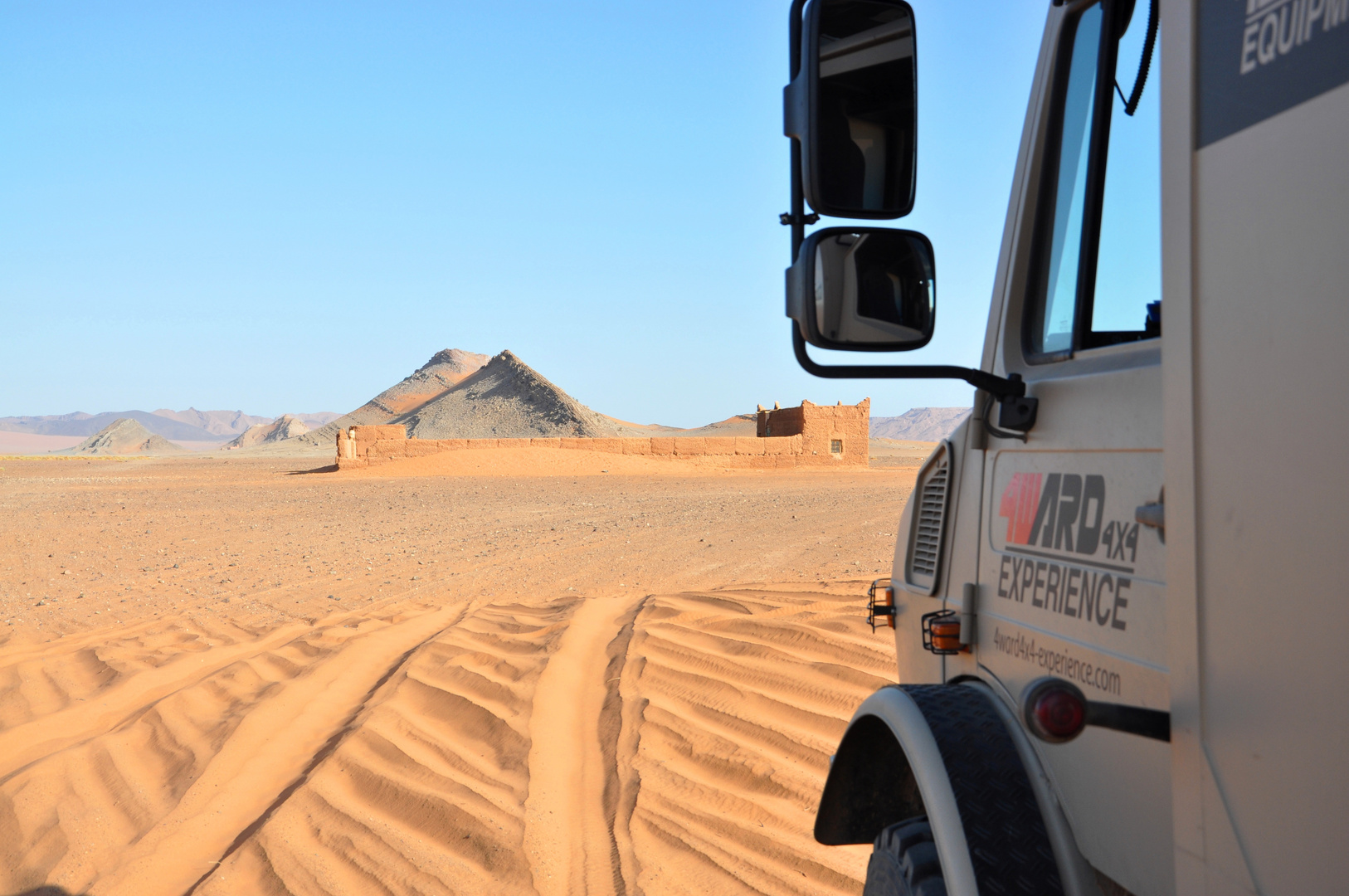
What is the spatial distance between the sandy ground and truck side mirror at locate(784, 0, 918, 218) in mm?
2500

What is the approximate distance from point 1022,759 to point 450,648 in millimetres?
Answer: 5028

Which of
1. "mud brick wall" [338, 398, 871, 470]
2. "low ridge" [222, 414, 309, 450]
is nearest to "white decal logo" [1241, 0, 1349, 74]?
"mud brick wall" [338, 398, 871, 470]

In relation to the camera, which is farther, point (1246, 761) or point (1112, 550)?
point (1112, 550)

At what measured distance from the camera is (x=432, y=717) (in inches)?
193

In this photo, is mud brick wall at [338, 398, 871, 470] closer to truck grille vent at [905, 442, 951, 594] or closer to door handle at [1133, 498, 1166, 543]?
truck grille vent at [905, 442, 951, 594]

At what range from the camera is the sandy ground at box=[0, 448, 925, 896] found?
3.48 m

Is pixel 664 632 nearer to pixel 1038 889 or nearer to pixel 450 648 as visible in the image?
pixel 450 648

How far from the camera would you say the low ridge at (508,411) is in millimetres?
76875

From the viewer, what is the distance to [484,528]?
1284 centimetres

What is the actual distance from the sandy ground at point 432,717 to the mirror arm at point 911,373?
224cm

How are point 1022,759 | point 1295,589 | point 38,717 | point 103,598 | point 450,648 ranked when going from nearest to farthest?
point 1295,589 → point 1022,759 → point 38,717 → point 450,648 → point 103,598

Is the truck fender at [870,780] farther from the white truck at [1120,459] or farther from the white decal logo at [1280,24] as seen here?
the white decal logo at [1280,24]

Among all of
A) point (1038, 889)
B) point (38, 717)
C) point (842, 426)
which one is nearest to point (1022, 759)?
point (1038, 889)

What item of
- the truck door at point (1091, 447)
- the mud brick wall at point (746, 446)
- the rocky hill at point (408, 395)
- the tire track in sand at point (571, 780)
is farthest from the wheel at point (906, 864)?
the rocky hill at point (408, 395)
